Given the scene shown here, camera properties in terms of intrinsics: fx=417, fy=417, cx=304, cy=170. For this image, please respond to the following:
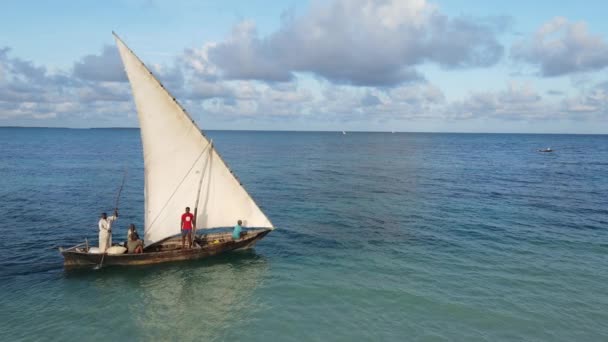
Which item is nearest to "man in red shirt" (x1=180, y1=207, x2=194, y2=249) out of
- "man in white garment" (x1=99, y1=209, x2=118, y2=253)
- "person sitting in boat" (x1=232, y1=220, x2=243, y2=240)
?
"person sitting in boat" (x1=232, y1=220, x2=243, y2=240)

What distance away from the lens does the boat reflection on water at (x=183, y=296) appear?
18.4m

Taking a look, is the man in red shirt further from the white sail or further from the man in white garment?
the man in white garment

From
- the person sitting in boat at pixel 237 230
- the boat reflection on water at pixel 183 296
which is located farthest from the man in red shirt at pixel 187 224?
the person sitting in boat at pixel 237 230

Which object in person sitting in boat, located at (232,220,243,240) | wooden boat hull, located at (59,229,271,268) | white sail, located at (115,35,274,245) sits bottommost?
wooden boat hull, located at (59,229,271,268)

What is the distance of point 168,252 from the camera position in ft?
82.5

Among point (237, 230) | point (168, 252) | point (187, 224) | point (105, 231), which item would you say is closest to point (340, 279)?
point (237, 230)

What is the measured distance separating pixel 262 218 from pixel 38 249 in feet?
50.4

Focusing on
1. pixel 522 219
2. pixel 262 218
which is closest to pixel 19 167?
pixel 262 218

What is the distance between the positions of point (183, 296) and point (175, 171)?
7.56m

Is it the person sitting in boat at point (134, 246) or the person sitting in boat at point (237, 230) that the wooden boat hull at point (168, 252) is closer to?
the person sitting in boat at point (237, 230)

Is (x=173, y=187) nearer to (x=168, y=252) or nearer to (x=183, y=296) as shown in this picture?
(x=168, y=252)

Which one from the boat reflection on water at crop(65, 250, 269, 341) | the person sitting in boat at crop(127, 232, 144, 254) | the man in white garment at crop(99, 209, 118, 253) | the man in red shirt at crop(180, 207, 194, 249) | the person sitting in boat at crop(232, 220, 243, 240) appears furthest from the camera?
the person sitting in boat at crop(232, 220, 243, 240)

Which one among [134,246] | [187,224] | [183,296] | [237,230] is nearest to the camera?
[183,296]

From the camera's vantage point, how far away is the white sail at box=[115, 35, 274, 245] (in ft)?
75.3
